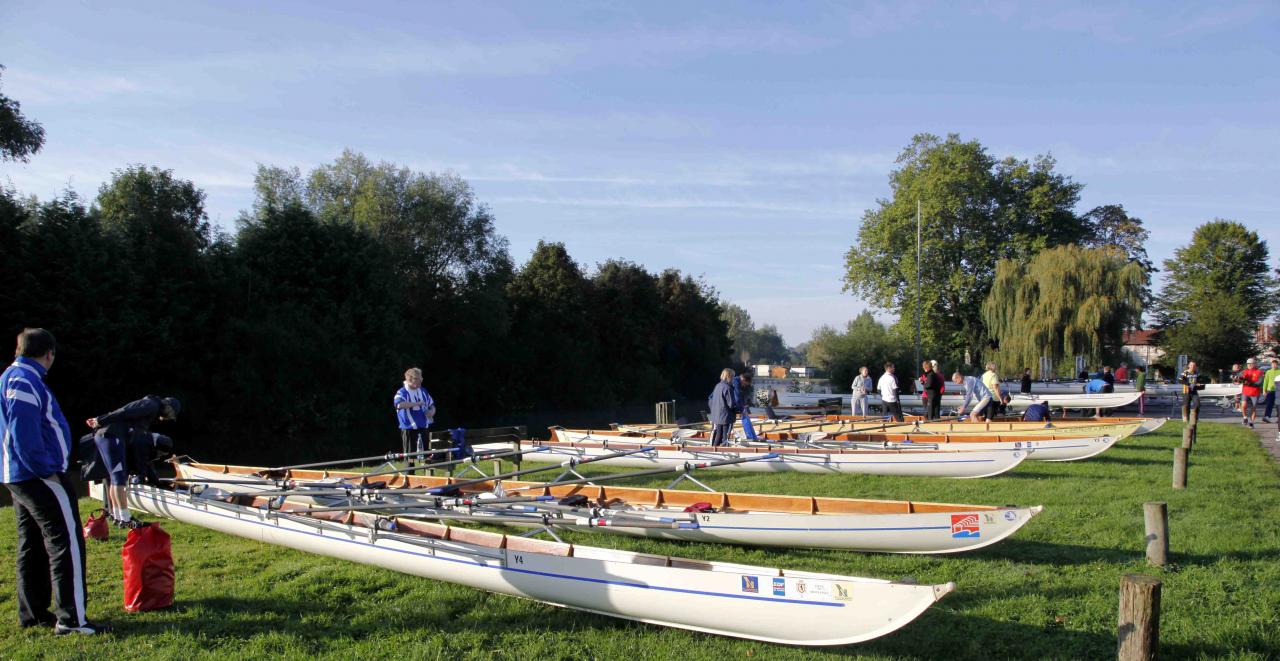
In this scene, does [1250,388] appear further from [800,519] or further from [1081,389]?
[800,519]

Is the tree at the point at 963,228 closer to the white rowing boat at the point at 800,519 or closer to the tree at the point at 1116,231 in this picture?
the tree at the point at 1116,231

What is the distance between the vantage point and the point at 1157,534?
6430 mm

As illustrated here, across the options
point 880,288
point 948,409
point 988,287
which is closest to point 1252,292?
point 988,287

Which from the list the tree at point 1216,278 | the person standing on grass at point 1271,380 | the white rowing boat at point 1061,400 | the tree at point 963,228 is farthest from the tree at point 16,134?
the tree at point 1216,278

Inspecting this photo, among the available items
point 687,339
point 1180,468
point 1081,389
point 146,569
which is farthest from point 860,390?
point 687,339

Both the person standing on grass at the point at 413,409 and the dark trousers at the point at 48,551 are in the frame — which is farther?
the person standing on grass at the point at 413,409

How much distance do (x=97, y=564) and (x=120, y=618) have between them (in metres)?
1.78

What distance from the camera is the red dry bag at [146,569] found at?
5664mm

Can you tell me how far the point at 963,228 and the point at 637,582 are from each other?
41.8 m

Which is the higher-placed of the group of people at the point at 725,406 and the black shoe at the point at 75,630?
the group of people at the point at 725,406

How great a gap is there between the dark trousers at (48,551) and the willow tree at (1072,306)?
34.6 meters

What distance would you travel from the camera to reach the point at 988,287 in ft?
140

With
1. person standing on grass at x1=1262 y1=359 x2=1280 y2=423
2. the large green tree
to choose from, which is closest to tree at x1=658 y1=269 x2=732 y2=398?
the large green tree

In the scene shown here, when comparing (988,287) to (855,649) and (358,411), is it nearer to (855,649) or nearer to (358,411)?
(358,411)
